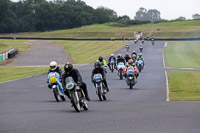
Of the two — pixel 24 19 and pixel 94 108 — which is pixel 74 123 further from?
pixel 24 19

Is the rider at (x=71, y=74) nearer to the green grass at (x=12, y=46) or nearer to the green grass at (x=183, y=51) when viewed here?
the green grass at (x=183, y=51)

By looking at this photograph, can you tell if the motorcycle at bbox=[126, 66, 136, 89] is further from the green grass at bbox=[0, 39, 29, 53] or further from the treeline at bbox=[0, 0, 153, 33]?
the treeline at bbox=[0, 0, 153, 33]

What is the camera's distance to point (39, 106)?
15.4 metres

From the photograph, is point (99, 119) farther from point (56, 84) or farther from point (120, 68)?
point (120, 68)

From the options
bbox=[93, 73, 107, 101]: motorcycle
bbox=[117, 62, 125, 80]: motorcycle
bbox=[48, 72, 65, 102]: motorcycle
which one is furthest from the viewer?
bbox=[117, 62, 125, 80]: motorcycle

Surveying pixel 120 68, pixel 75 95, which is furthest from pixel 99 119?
pixel 120 68

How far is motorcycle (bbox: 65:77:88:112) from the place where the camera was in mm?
13075

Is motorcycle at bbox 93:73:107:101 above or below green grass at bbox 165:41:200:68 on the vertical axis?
above

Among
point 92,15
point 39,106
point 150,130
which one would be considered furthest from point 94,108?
point 92,15

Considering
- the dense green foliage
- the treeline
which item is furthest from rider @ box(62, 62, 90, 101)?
the treeline

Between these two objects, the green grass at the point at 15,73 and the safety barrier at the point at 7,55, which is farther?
the safety barrier at the point at 7,55

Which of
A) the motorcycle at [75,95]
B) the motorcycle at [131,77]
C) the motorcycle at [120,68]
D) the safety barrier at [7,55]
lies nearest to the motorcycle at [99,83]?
the motorcycle at [75,95]

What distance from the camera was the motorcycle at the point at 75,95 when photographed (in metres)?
13.1

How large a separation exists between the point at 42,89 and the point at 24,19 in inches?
5430
